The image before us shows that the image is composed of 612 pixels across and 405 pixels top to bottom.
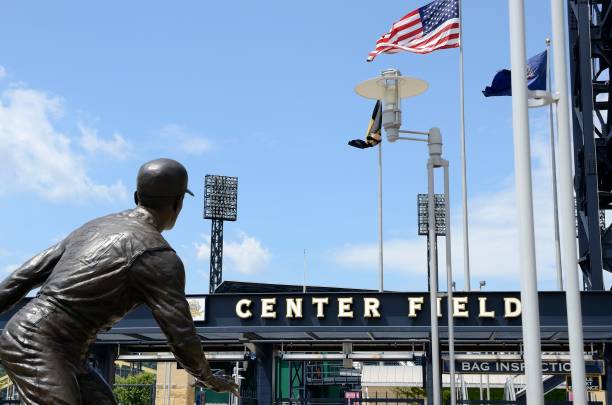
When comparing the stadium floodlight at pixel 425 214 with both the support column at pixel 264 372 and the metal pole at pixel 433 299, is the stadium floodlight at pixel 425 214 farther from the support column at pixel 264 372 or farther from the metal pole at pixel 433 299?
the metal pole at pixel 433 299

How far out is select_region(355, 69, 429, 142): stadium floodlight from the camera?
13898mm

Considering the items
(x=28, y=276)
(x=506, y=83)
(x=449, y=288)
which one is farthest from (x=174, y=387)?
(x=28, y=276)

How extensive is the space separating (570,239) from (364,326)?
985 cm

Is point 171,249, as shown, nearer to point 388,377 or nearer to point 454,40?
point 454,40

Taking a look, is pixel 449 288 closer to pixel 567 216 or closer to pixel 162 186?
pixel 567 216

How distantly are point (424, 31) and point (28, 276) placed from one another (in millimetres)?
15025

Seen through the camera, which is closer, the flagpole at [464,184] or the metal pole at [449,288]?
the metal pole at [449,288]

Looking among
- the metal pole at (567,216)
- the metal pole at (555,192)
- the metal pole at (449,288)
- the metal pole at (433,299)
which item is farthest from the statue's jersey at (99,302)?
the metal pole at (555,192)

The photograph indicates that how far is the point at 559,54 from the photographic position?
1032 centimetres

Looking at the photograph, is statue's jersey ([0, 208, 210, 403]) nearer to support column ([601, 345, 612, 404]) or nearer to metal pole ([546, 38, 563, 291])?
support column ([601, 345, 612, 404])

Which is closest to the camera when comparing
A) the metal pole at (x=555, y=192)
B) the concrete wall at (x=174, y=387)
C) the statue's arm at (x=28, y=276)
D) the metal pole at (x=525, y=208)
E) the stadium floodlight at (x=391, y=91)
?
the statue's arm at (x=28, y=276)

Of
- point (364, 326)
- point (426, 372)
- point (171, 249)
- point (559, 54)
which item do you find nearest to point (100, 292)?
point (171, 249)

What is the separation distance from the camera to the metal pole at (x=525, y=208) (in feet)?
28.4

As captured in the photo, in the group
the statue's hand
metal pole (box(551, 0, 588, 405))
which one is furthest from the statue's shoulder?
metal pole (box(551, 0, 588, 405))
